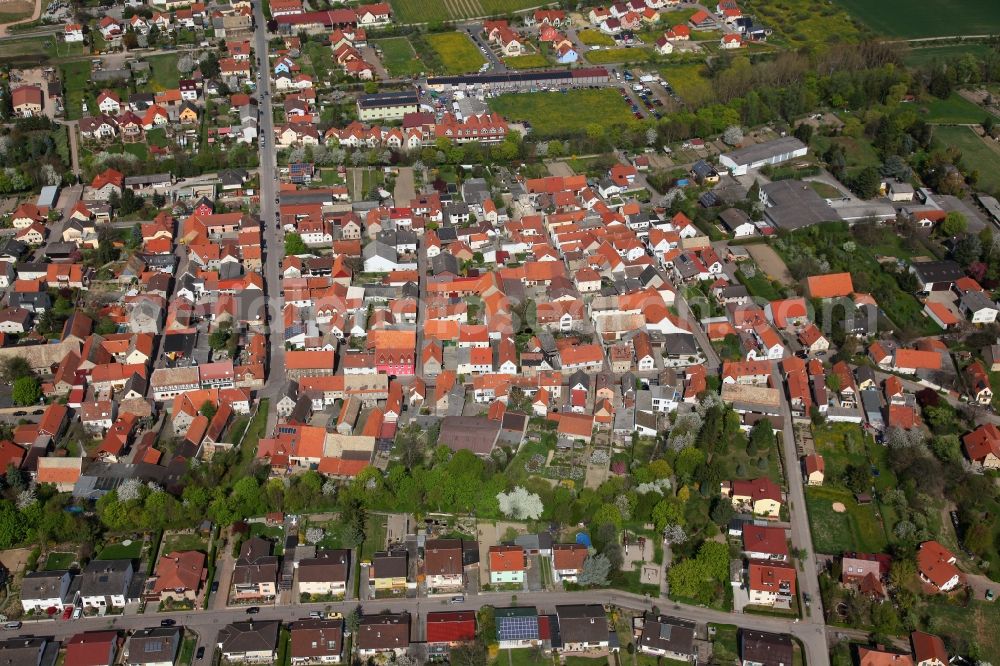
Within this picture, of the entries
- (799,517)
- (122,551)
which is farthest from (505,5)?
(122,551)

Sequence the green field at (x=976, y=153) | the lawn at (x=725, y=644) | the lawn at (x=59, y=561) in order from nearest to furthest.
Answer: the lawn at (x=725, y=644), the lawn at (x=59, y=561), the green field at (x=976, y=153)

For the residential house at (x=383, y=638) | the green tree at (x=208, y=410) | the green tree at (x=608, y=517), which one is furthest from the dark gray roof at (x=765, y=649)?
the green tree at (x=208, y=410)

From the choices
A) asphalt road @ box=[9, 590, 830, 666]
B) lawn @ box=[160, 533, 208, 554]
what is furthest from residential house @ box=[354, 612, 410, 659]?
lawn @ box=[160, 533, 208, 554]

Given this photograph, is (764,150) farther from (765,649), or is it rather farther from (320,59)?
(765,649)

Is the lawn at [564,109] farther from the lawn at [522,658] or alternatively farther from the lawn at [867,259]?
the lawn at [522,658]

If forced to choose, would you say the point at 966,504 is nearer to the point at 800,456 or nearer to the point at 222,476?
the point at 800,456

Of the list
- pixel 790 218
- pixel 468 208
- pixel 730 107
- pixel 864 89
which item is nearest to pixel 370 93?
pixel 468 208

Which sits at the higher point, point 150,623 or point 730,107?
point 730,107
